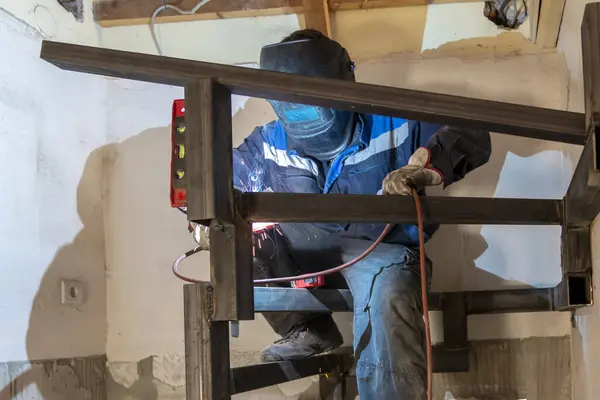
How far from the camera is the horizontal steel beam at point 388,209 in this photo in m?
0.82

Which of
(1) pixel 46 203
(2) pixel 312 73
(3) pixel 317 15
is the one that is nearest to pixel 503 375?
(2) pixel 312 73

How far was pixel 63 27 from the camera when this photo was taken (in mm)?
1822

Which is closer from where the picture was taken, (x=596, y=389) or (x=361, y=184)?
(x=596, y=389)

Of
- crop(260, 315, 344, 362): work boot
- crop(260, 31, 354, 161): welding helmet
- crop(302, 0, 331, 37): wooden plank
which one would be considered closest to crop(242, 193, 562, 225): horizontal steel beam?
crop(260, 31, 354, 161): welding helmet

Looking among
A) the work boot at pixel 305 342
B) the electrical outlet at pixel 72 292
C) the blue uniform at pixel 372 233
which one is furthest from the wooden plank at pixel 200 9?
the work boot at pixel 305 342

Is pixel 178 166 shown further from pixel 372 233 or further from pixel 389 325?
pixel 372 233

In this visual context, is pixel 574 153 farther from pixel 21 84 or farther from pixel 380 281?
pixel 21 84

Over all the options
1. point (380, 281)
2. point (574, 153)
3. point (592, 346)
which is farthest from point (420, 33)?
point (592, 346)

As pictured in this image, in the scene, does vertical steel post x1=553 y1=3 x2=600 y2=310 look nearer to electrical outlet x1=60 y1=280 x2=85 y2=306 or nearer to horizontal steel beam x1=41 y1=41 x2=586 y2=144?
horizontal steel beam x1=41 y1=41 x2=586 y2=144

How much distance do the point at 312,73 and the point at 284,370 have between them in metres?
0.66

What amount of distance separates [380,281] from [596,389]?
0.49 metres

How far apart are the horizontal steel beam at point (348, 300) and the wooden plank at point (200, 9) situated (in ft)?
3.14

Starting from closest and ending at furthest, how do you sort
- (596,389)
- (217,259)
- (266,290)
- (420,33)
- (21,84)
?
(217,259), (596,389), (266,290), (21,84), (420,33)

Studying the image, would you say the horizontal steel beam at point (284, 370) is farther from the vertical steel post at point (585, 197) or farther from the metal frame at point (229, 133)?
the vertical steel post at point (585, 197)
